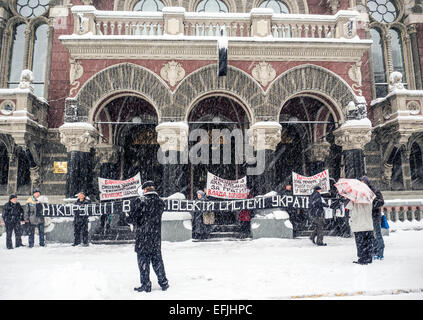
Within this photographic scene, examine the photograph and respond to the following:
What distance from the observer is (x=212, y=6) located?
54.2 ft

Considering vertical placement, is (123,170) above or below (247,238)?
above

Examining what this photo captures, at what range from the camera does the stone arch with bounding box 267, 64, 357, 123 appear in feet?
41.1

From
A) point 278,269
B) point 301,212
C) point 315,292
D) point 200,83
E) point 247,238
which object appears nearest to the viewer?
point 315,292

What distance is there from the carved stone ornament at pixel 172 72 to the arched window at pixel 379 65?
32.9 ft

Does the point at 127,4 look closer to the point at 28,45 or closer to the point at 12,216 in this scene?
the point at 28,45

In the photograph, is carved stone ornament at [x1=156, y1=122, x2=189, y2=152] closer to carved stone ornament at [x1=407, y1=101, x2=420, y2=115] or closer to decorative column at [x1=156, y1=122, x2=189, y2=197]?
decorative column at [x1=156, y1=122, x2=189, y2=197]

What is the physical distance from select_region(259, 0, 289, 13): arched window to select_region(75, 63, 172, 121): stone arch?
815 centimetres

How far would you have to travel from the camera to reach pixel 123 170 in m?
16.0

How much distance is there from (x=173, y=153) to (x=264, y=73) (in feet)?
15.4

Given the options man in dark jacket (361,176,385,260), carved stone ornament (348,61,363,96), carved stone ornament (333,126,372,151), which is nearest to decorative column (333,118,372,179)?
carved stone ornament (333,126,372,151)

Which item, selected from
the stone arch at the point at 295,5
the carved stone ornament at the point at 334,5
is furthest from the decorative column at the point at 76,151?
the carved stone ornament at the point at 334,5
